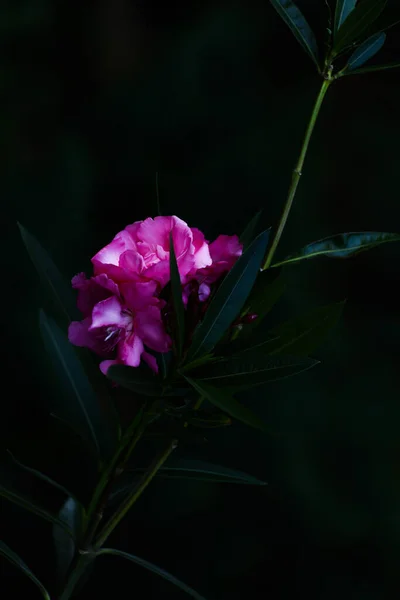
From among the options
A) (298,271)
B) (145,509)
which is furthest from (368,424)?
(145,509)

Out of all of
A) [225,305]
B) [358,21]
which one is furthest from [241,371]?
[358,21]

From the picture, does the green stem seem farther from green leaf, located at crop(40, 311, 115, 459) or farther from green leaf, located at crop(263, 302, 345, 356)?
green leaf, located at crop(40, 311, 115, 459)

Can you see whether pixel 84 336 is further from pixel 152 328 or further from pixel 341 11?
pixel 341 11

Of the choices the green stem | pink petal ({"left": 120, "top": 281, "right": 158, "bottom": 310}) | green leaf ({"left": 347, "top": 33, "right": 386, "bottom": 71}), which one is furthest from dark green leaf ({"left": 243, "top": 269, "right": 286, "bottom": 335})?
green leaf ({"left": 347, "top": 33, "right": 386, "bottom": 71})

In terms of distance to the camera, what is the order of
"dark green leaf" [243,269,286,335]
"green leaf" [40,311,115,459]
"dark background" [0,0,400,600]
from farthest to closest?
"dark background" [0,0,400,600] → "green leaf" [40,311,115,459] → "dark green leaf" [243,269,286,335]

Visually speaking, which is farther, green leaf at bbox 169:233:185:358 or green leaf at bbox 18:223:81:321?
green leaf at bbox 18:223:81:321

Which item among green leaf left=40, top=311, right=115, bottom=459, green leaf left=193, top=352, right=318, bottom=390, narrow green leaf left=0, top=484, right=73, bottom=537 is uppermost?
green leaf left=193, top=352, right=318, bottom=390

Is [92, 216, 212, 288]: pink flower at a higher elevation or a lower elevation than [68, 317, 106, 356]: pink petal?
higher
